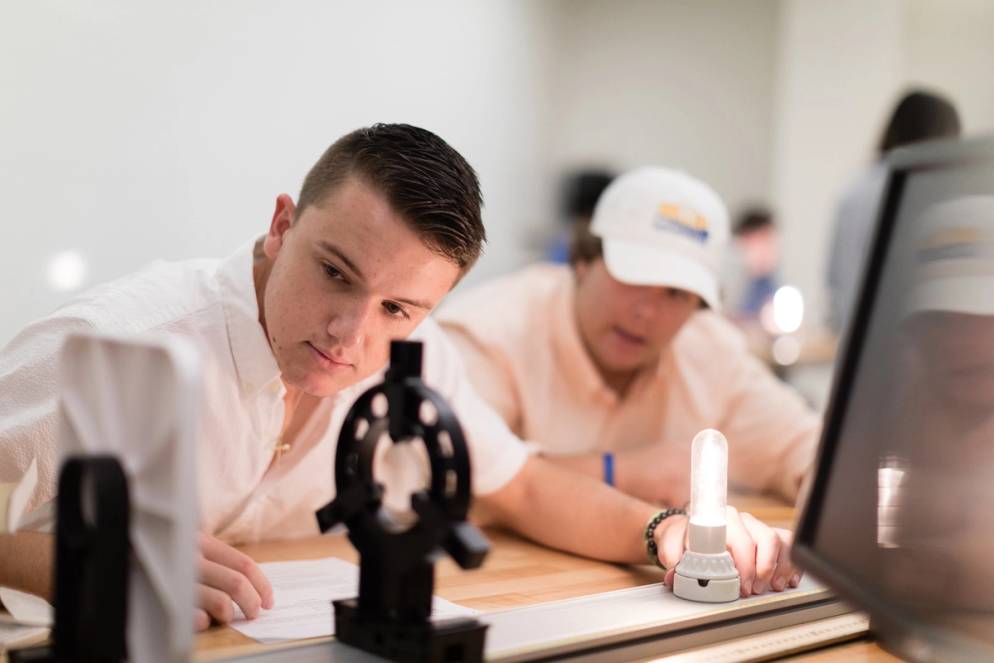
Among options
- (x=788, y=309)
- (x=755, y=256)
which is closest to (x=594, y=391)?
(x=788, y=309)

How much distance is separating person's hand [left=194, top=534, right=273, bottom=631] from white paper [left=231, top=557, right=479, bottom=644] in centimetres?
2

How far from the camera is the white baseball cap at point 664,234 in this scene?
1651 millimetres

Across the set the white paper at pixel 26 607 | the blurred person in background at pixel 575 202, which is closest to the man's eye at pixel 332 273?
the white paper at pixel 26 607

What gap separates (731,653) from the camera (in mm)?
947

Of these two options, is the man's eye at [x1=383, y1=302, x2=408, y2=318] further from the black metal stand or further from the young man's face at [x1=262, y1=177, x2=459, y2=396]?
the black metal stand

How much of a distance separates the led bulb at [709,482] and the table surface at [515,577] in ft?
0.39

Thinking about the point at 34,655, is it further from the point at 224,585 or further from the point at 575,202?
the point at 575,202

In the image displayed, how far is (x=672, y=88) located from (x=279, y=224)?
2.83 metres

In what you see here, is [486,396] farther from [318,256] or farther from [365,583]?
[365,583]

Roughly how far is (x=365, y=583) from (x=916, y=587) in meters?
0.44

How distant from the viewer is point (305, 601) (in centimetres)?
95

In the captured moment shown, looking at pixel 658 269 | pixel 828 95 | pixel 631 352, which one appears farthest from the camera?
pixel 828 95

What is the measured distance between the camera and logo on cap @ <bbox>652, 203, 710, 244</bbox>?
5.51 ft

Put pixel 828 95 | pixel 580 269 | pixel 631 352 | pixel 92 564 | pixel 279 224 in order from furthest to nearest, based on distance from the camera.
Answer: pixel 828 95, pixel 580 269, pixel 631 352, pixel 279 224, pixel 92 564
